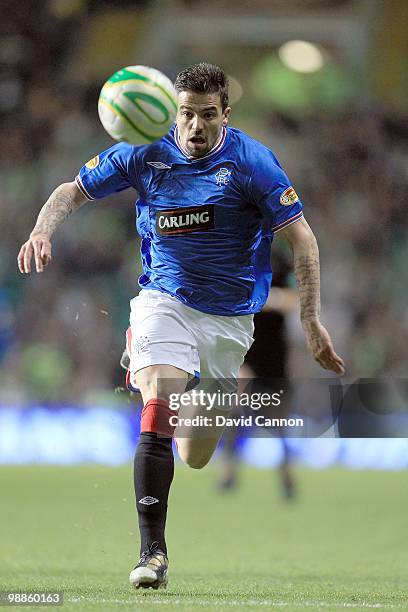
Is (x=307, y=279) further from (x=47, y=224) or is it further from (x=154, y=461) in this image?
(x=47, y=224)

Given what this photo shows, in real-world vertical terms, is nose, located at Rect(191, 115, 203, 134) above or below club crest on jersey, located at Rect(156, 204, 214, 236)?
above

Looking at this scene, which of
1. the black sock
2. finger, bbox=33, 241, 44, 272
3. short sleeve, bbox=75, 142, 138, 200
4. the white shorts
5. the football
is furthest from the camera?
short sleeve, bbox=75, 142, 138, 200

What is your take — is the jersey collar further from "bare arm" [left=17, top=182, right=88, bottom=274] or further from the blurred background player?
the blurred background player

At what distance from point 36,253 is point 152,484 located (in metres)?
1.11

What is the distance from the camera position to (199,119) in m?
5.30

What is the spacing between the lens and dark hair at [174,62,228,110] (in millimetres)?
5242

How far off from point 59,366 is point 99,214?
2721 mm

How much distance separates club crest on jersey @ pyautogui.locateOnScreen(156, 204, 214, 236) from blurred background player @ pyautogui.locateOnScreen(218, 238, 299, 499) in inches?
172

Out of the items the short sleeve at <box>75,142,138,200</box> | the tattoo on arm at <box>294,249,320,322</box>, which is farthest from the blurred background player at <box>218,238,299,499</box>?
the tattoo on arm at <box>294,249,320,322</box>

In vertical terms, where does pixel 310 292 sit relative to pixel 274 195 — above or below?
below

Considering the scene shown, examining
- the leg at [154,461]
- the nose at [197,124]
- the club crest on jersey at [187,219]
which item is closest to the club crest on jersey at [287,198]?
the club crest on jersey at [187,219]

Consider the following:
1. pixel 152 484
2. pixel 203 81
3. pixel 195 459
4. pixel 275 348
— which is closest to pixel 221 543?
pixel 195 459

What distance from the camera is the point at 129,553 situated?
6465 millimetres

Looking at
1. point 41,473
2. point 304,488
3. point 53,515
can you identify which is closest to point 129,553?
point 53,515
